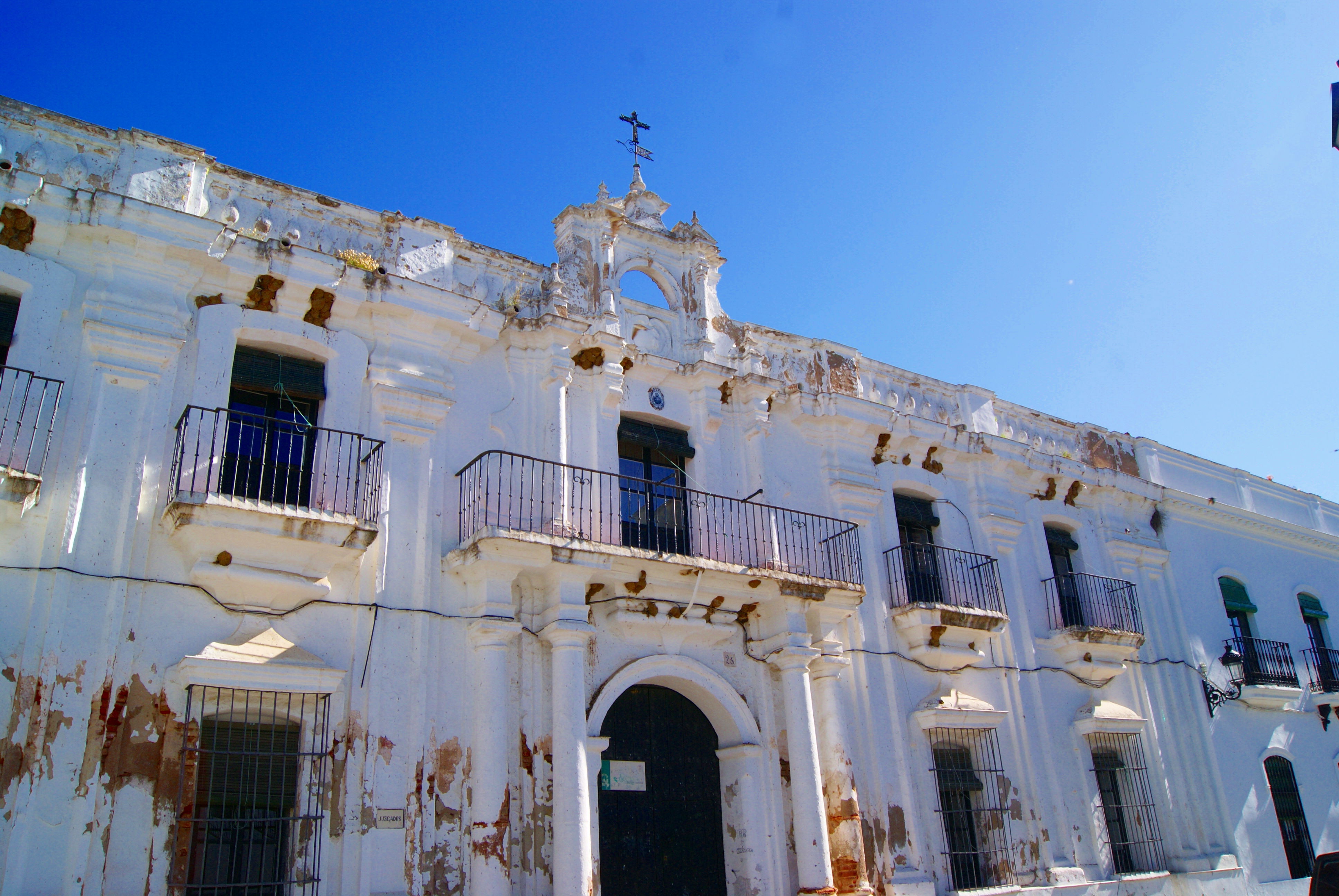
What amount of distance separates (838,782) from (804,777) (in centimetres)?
57

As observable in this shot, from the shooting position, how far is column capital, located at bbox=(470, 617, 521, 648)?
29.7 ft

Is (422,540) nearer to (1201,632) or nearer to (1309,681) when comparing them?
(1201,632)

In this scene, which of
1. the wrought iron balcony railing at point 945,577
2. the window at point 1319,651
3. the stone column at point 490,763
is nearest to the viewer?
the stone column at point 490,763

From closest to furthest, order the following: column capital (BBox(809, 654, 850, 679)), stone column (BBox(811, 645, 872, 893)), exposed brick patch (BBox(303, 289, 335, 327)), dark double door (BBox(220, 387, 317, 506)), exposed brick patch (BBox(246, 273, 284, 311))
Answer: dark double door (BBox(220, 387, 317, 506)), exposed brick patch (BBox(246, 273, 284, 311)), exposed brick patch (BBox(303, 289, 335, 327)), stone column (BBox(811, 645, 872, 893)), column capital (BBox(809, 654, 850, 679))

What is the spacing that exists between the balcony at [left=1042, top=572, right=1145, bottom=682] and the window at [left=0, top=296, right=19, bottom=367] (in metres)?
12.0

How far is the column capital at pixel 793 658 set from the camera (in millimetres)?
10688

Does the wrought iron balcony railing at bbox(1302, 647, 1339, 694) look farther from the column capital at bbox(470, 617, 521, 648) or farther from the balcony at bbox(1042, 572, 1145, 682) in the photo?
the column capital at bbox(470, 617, 521, 648)

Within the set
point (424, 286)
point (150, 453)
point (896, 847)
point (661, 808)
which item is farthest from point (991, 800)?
point (150, 453)

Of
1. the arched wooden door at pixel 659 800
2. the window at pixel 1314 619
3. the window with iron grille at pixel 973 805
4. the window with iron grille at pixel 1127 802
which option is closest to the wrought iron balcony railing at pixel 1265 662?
the window at pixel 1314 619

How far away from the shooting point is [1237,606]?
1619 centimetres

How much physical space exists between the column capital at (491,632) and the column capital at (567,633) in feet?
1.28

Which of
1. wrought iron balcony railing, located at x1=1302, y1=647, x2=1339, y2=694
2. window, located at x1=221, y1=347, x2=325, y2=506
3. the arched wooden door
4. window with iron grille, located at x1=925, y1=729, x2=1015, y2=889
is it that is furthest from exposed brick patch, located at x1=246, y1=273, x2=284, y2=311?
wrought iron balcony railing, located at x1=1302, y1=647, x2=1339, y2=694

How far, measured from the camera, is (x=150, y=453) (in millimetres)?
8273

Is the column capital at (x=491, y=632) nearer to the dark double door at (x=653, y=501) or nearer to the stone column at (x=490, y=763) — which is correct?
the stone column at (x=490, y=763)
